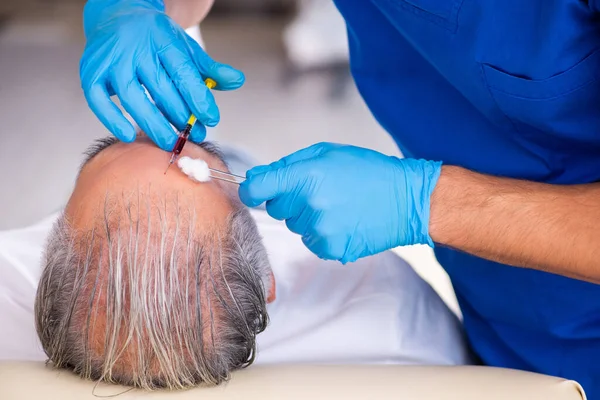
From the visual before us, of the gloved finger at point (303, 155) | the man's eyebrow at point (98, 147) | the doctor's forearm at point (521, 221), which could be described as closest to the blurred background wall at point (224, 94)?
the man's eyebrow at point (98, 147)

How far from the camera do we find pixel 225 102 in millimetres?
3609

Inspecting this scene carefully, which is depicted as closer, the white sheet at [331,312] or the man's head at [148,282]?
the man's head at [148,282]

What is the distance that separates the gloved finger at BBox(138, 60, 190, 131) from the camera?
3.84ft

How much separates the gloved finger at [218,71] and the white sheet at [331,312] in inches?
18.5

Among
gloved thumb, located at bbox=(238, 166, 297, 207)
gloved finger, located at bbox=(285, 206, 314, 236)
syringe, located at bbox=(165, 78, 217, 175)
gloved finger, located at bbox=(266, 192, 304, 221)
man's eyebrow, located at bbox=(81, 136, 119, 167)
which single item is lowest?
gloved finger, located at bbox=(285, 206, 314, 236)

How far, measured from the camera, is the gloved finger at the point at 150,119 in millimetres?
1123

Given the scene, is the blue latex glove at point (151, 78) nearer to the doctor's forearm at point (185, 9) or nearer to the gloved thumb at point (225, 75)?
the gloved thumb at point (225, 75)

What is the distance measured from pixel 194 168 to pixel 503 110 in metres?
0.54

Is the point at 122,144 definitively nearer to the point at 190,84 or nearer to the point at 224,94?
the point at 190,84

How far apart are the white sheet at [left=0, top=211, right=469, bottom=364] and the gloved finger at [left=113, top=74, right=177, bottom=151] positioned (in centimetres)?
46

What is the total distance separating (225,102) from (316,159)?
8.62 feet

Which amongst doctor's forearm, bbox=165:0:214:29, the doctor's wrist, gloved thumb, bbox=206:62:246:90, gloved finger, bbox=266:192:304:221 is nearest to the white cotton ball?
gloved finger, bbox=266:192:304:221

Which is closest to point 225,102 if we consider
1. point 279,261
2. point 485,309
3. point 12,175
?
point 12,175

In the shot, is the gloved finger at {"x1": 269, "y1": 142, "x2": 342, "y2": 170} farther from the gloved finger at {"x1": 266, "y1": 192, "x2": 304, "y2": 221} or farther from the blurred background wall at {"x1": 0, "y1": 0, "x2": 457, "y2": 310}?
the blurred background wall at {"x1": 0, "y1": 0, "x2": 457, "y2": 310}
